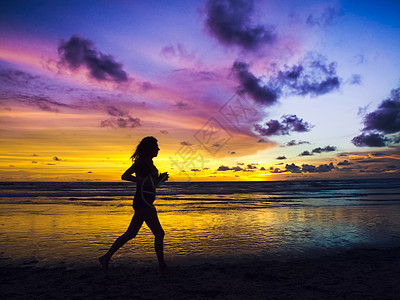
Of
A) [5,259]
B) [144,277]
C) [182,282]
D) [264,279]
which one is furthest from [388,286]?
[5,259]

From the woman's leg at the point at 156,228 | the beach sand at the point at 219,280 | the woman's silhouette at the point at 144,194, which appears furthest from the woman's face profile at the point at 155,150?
the beach sand at the point at 219,280

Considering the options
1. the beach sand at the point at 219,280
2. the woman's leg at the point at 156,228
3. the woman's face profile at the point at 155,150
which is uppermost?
the woman's face profile at the point at 155,150

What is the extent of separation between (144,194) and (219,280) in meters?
1.89

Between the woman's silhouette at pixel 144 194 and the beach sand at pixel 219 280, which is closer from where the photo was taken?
the beach sand at pixel 219 280

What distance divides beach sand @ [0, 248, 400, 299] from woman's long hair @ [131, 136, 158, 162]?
207cm

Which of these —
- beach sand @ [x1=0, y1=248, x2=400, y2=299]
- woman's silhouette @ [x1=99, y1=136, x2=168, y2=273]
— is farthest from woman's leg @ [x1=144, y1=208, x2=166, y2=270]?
beach sand @ [x1=0, y1=248, x2=400, y2=299]

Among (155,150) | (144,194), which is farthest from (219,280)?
(155,150)

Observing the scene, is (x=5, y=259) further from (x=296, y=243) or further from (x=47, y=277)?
(x=296, y=243)

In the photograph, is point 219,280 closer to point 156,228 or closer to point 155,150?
point 156,228

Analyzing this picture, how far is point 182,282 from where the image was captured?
4688 millimetres

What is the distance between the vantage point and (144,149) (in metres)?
5.23

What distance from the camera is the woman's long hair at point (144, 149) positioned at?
5219 mm

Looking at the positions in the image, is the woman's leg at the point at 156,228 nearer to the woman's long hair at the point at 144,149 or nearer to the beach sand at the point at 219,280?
the beach sand at the point at 219,280

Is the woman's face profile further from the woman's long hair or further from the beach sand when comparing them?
the beach sand
